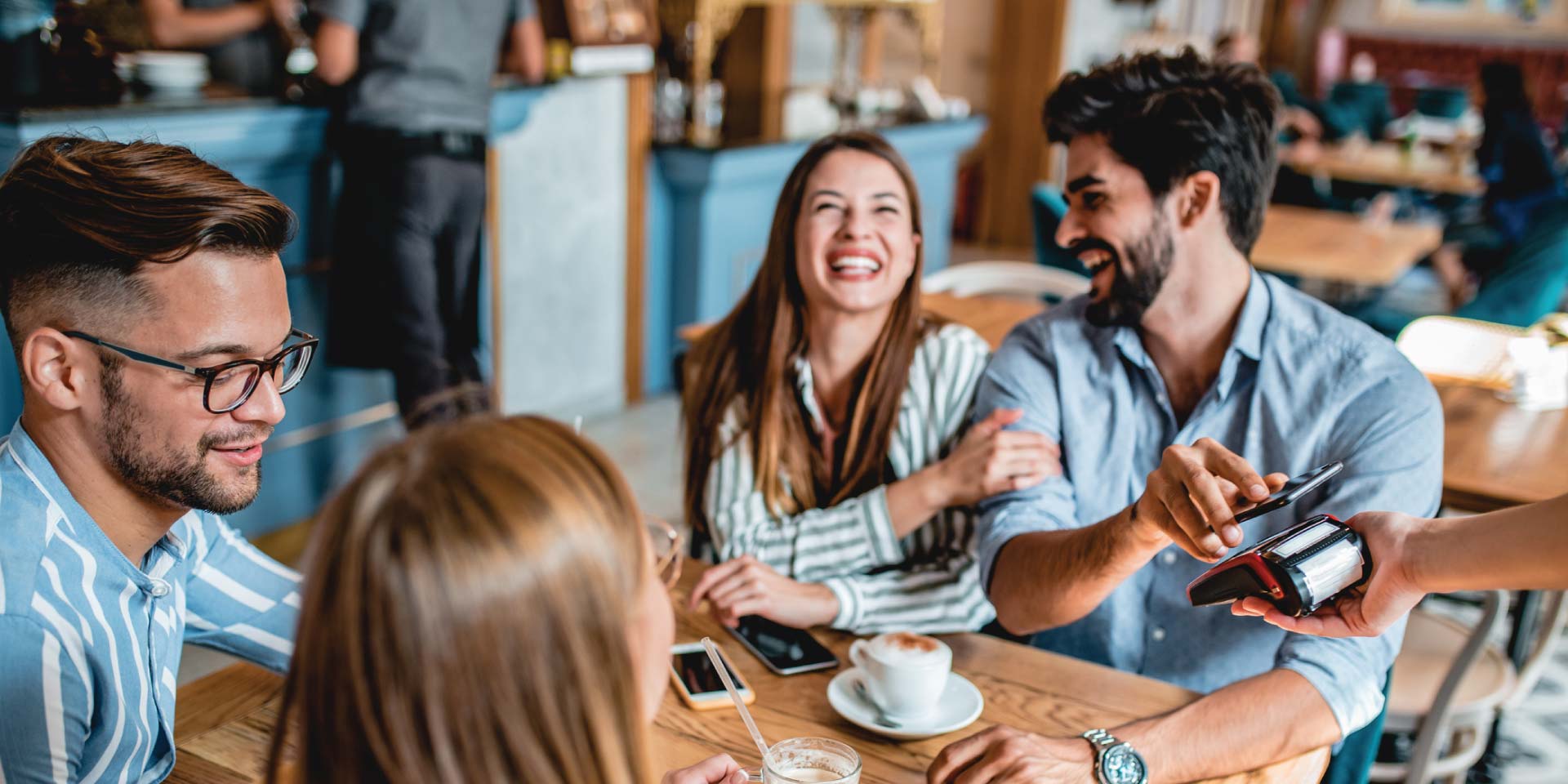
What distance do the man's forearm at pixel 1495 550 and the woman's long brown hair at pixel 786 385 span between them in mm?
820

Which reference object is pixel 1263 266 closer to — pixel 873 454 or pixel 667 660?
pixel 873 454

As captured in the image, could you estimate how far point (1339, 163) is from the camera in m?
6.03

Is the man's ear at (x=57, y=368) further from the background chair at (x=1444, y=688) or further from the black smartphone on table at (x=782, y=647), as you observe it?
the background chair at (x=1444, y=688)

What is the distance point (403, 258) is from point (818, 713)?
2152 mm

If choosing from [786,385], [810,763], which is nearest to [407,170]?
[786,385]

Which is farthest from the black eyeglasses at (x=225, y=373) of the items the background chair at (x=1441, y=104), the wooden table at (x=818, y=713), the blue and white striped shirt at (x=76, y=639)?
the background chair at (x=1441, y=104)

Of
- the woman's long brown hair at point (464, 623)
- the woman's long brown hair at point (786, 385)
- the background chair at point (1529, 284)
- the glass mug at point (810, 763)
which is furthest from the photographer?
the background chair at point (1529, 284)

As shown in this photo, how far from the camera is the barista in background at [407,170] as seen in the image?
2.91 meters

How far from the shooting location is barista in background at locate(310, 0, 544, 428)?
9.54 ft

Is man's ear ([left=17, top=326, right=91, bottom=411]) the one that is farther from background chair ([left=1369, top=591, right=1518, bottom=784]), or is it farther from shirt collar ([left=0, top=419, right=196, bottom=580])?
background chair ([left=1369, top=591, right=1518, bottom=784])

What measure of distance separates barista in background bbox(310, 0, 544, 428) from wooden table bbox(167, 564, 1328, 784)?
1579 millimetres

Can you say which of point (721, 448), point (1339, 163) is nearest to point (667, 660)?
point (721, 448)

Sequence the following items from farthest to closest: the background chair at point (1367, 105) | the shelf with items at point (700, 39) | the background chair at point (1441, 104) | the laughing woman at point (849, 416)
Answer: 1. the background chair at point (1367, 105)
2. the background chair at point (1441, 104)
3. the shelf with items at point (700, 39)
4. the laughing woman at point (849, 416)

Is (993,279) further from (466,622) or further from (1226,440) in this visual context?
(466,622)
